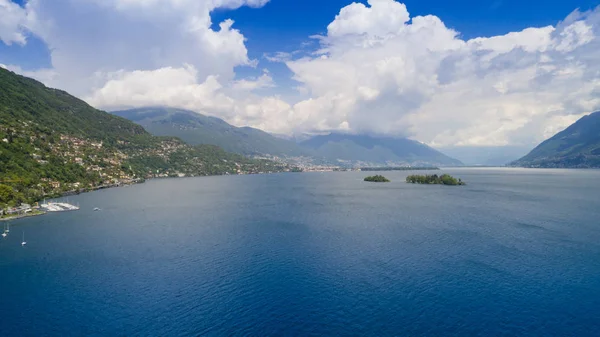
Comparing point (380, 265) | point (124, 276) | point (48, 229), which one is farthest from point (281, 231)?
point (48, 229)

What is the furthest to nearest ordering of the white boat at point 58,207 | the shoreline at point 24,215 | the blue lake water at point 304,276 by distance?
the white boat at point 58,207 → the shoreline at point 24,215 → the blue lake water at point 304,276

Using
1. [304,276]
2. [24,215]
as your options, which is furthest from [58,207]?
[304,276]

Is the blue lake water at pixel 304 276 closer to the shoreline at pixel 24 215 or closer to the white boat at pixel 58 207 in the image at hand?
the shoreline at pixel 24 215

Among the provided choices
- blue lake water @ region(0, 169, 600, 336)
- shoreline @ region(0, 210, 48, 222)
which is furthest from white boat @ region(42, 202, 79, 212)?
blue lake water @ region(0, 169, 600, 336)

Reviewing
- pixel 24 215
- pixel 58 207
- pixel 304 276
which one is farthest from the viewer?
pixel 58 207

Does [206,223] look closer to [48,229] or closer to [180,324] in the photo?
[48,229]

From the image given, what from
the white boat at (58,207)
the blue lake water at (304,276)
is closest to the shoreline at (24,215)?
the white boat at (58,207)

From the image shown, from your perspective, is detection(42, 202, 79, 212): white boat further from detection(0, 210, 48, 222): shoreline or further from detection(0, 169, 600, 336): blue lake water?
detection(0, 169, 600, 336): blue lake water

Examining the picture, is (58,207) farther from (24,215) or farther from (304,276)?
(304,276)
